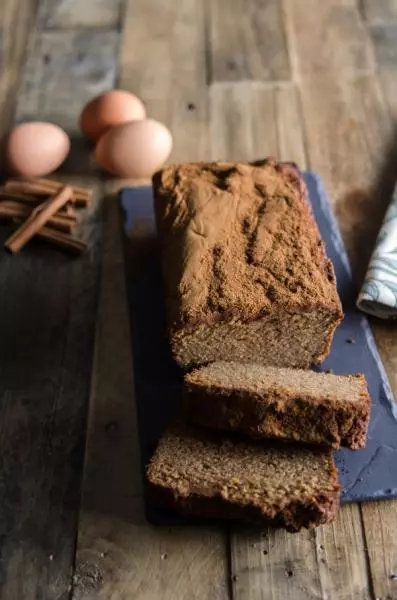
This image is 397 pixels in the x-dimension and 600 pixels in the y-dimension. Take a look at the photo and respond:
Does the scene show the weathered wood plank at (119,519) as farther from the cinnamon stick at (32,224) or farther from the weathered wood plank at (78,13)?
the weathered wood plank at (78,13)

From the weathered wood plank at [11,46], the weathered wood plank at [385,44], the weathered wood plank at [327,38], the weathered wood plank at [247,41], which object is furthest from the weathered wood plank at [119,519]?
the weathered wood plank at [385,44]

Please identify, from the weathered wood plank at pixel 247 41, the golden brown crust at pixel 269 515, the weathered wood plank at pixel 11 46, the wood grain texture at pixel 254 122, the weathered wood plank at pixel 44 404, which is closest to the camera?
the golden brown crust at pixel 269 515

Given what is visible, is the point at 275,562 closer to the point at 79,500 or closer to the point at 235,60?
the point at 79,500

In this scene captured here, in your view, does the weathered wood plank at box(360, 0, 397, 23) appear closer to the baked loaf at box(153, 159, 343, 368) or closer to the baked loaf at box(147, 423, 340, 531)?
the baked loaf at box(153, 159, 343, 368)

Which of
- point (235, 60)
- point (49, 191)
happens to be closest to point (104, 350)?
point (49, 191)

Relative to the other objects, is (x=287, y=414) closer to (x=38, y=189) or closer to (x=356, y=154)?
(x=38, y=189)

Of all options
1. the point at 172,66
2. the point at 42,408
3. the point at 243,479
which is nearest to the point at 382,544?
the point at 243,479
